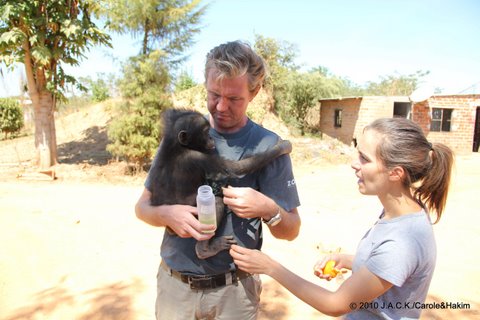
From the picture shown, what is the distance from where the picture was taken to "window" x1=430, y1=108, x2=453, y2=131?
63.4ft

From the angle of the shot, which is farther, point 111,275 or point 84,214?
point 84,214

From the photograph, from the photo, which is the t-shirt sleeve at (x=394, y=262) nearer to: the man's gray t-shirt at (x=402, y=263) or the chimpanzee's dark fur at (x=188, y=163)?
the man's gray t-shirt at (x=402, y=263)

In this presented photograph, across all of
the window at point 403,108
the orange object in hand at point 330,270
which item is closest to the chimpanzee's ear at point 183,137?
the orange object in hand at point 330,270

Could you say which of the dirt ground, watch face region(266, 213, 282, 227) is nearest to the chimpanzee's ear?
watch face region(266, 213, 282, 227)

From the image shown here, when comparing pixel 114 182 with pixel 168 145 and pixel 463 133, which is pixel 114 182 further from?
pixel 463 133

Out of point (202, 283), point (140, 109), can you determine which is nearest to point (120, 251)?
point (202, 283)

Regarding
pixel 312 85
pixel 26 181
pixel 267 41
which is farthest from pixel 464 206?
pixel 312 85

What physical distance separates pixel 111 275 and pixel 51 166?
9.60 meters

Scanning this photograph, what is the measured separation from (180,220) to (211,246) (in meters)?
0.24

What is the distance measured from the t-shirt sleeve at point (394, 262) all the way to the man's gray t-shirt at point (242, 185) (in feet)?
1.98

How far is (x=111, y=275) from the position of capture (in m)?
4.81

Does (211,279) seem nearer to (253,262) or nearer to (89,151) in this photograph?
(253,262)

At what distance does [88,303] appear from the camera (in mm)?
4117

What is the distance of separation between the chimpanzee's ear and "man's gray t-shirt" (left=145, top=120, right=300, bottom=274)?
0.54 meters
